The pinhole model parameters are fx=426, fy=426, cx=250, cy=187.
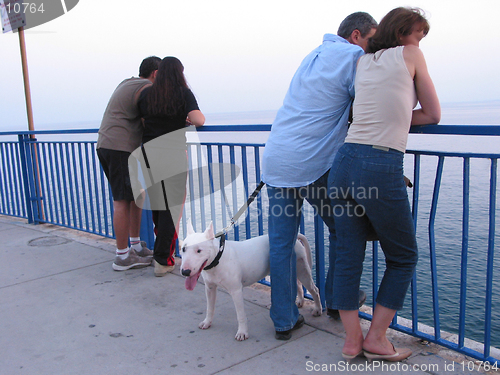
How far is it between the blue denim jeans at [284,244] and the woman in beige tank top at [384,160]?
34 centimetres

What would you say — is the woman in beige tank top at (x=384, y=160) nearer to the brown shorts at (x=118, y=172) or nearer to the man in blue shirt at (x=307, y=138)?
the man in blue shirt at (x=307, y=138)

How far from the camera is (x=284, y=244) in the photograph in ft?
8.39

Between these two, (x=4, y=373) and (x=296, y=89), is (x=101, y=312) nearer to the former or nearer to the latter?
→ (x=4, y=373)

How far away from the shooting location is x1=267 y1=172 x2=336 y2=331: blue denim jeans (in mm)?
2500

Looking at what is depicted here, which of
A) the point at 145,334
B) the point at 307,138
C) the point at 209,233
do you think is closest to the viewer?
the point at 307,138

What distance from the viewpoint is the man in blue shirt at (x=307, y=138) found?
7.25 feet

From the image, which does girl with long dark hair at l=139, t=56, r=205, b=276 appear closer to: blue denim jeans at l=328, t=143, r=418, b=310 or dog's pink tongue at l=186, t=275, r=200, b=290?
dog's pink tongue at l=186, t=275, r=200, b=290

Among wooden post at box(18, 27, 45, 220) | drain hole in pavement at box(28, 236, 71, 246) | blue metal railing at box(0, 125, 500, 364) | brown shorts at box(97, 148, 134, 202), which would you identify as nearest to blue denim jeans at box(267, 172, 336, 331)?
blue metal railing at box(0, 125, 500, 364)

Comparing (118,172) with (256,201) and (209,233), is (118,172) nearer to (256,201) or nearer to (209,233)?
(256,201)

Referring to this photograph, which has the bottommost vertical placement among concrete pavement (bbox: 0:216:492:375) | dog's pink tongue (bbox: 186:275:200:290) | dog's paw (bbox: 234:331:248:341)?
concrete pavement (bbox: 0:216:492:375)

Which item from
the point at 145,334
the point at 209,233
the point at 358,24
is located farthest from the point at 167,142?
the point at 358,24

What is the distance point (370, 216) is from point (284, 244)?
651mm

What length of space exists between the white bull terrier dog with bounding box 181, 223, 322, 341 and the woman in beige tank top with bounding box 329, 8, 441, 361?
24.6 inches

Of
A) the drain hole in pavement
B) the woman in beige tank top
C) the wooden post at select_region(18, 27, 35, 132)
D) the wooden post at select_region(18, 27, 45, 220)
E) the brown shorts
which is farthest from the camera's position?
the wooden post at select_region(18, 27, 35, 132)
